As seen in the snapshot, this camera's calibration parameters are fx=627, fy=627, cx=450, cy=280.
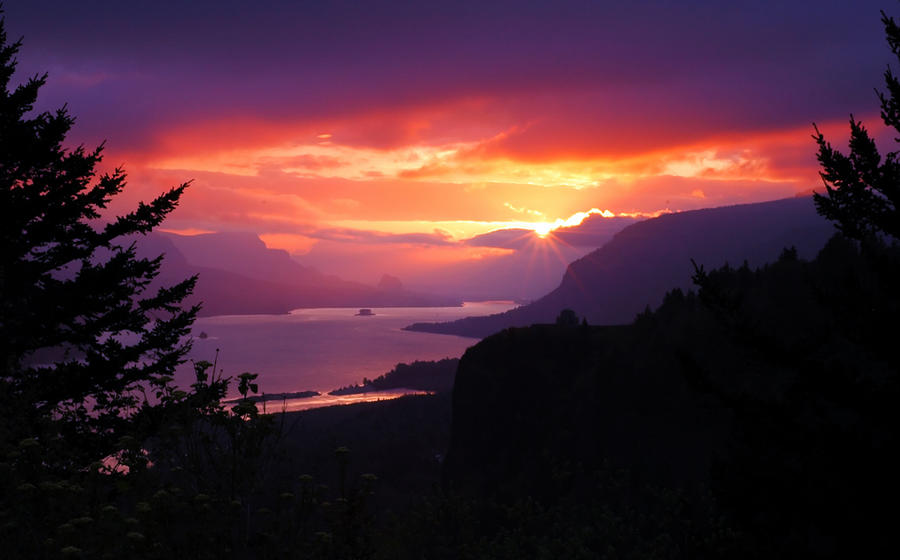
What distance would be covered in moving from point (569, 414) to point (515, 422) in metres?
3.86

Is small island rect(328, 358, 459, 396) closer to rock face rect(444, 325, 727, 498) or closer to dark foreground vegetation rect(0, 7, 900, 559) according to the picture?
rock face rect(444, 325, 727, 498)

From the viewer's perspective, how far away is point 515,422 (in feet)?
108

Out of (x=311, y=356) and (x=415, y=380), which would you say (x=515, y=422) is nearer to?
(x=415, y=380)

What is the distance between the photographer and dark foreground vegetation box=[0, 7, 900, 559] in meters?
7.43

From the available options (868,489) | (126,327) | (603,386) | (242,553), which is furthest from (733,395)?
(603,386)

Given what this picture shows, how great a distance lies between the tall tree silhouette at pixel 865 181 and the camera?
8.12 meters

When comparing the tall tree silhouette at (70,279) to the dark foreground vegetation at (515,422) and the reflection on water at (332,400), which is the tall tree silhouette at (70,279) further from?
the reflection on water at (332,400)

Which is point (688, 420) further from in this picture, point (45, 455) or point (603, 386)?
point (45, 455)

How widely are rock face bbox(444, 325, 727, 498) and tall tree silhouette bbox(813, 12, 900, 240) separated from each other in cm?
1284

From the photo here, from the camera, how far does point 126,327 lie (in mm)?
18328

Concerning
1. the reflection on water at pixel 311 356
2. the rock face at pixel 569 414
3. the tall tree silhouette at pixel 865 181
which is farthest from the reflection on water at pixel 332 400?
the tall tree silhouette at pixel 865 181

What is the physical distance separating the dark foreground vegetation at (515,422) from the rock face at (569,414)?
13 cm

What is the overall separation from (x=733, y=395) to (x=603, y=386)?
2109 cm

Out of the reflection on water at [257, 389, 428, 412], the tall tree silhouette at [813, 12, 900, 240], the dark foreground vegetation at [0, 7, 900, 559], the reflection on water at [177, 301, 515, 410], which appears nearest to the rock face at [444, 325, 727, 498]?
the dark foreground vegetation at [0, 7, 900, 559]
